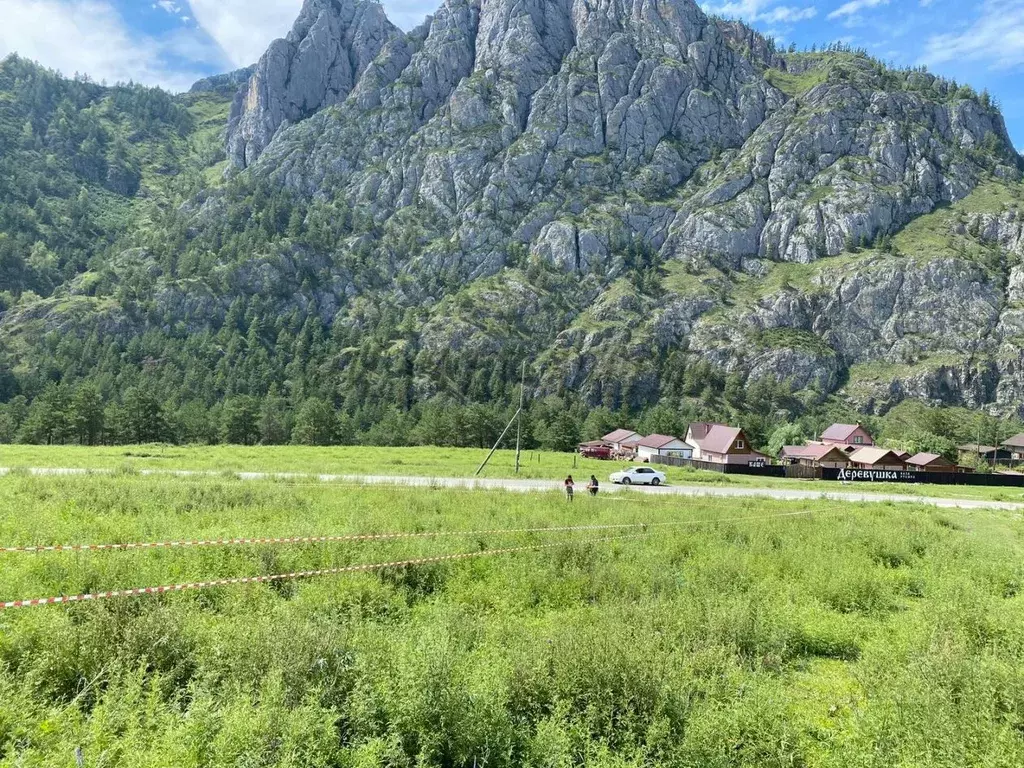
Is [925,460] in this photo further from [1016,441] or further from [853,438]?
[1016,441]

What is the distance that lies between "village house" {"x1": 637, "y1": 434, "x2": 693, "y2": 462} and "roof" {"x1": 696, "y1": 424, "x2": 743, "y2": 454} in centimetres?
256

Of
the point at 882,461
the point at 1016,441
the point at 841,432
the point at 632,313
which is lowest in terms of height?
the point at 882,461

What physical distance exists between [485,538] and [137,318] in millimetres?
189603

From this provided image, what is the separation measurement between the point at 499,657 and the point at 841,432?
115 m

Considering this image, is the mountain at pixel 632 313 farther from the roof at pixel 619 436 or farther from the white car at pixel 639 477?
the white car at pixel 639 477

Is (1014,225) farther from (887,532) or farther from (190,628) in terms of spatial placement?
(190,628)

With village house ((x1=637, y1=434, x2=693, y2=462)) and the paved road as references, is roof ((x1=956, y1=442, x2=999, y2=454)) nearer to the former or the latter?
village house ((x1=637, y1=434, x2=693, y2=462))

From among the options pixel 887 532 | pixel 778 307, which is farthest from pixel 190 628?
pixel 778 307

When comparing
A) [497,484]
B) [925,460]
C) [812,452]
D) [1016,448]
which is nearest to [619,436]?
[812,452]

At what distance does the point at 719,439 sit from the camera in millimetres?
83438

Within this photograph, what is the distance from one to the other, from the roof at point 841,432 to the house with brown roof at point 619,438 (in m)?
36.9

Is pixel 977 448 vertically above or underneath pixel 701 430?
underneath

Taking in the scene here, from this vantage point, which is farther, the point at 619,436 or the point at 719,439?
the point at 619,436

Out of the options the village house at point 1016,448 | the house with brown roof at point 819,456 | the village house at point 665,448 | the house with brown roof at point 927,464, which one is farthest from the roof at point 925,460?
the village house at point 1016,448
